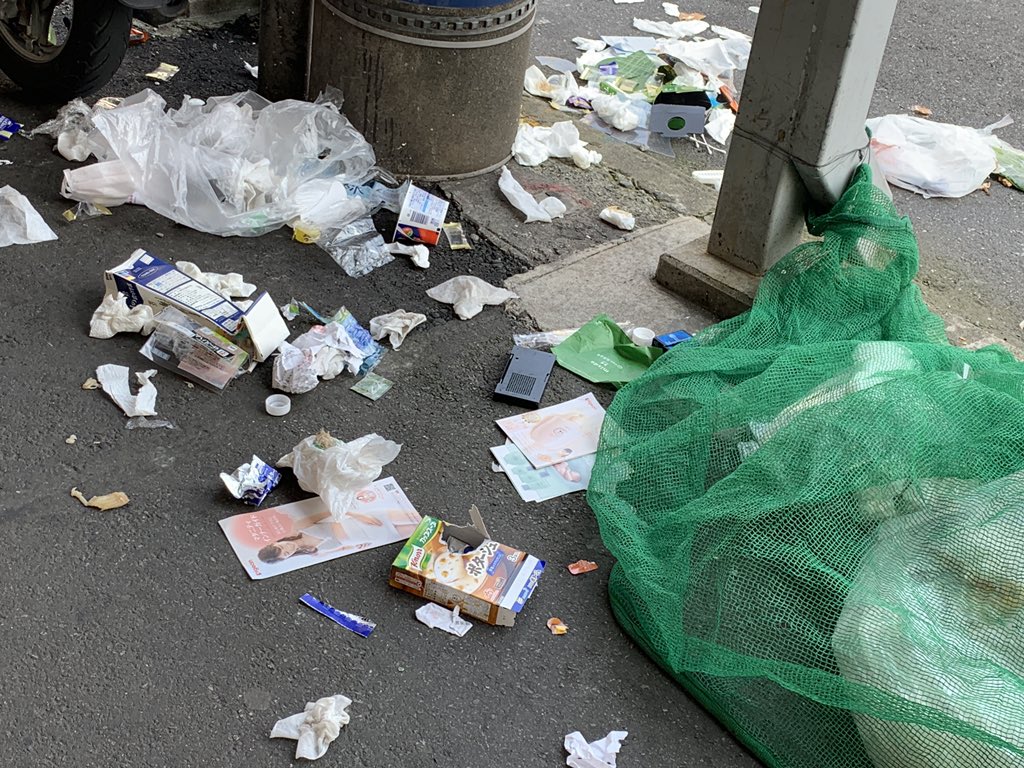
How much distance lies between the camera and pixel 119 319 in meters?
3.04

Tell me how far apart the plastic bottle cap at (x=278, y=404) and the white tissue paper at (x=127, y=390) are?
0.30 meters

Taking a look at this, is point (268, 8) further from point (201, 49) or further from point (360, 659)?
point (360, 659)

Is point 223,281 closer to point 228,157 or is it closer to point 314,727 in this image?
point 228,157

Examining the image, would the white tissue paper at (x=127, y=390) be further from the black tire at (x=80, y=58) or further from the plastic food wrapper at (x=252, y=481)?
the black tire at (x=80, y=58)

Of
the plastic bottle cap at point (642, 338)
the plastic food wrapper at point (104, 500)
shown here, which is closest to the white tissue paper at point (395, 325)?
the plastic bottle cap at point (642, 338)

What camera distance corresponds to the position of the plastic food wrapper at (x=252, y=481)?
256 centimetres

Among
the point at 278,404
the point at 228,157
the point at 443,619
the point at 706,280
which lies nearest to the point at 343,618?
the point at 443,619

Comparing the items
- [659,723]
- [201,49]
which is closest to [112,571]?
Result: [659,723]

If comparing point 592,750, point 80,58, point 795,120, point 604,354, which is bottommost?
point 592,750

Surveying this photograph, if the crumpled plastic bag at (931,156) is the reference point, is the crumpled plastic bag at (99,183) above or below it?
below

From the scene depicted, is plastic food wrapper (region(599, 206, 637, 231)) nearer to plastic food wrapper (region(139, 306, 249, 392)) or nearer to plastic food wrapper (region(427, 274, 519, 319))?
plastic food wrapper (region(427, 274, 519, 319))

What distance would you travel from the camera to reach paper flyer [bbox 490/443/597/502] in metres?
2.73

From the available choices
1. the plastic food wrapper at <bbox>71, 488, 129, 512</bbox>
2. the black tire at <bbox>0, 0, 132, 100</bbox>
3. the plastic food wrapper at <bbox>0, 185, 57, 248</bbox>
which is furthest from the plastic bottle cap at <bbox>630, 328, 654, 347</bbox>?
the black tire at <bbox>0, 0, 132, 100</bbox>

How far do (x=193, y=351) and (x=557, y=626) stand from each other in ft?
4.37
